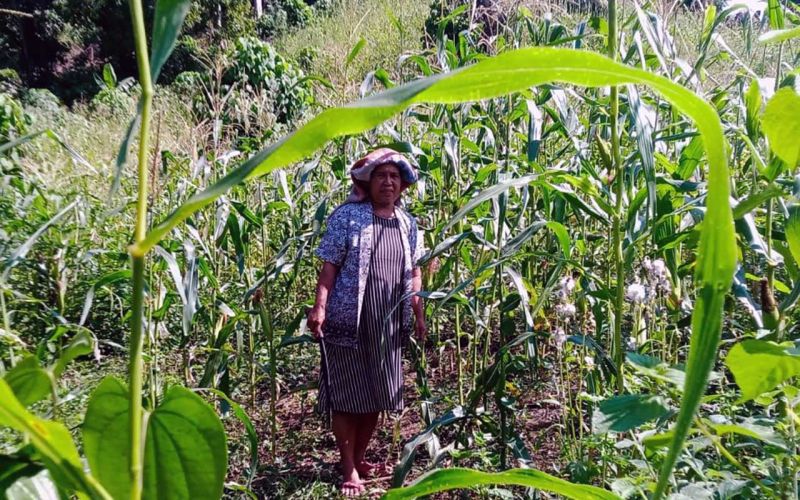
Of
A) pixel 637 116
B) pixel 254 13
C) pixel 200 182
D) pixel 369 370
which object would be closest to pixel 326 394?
pixel 369 370

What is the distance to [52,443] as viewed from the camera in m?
0.33

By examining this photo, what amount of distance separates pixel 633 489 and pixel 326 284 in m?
1.69

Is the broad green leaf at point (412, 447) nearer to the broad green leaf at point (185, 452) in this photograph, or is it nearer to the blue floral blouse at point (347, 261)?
the blue floral blouse at point (347, 261)

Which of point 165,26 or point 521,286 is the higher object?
point 165,26

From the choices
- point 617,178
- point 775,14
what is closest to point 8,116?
point 617,178

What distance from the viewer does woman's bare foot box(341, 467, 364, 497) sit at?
2.55 meters

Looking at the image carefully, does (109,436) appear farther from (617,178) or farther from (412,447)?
(412,447)

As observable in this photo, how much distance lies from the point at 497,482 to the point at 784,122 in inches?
12.6

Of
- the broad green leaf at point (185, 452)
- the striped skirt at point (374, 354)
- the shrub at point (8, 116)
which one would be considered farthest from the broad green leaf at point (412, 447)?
the shrub at point (8, 116)

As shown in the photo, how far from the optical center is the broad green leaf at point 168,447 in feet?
1.25

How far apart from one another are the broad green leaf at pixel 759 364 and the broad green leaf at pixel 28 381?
477 mm

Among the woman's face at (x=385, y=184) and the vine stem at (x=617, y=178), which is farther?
the woman's face at (x=385, y=184)

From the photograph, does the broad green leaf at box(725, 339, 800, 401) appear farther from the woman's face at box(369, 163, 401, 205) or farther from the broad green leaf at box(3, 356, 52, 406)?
the woman's face at box(369, 163, 401, 205)

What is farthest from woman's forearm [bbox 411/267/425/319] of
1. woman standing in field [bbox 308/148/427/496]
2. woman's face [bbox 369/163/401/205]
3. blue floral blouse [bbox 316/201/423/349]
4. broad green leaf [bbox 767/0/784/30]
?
broad green leaf [bbox 767/0/784/30]
